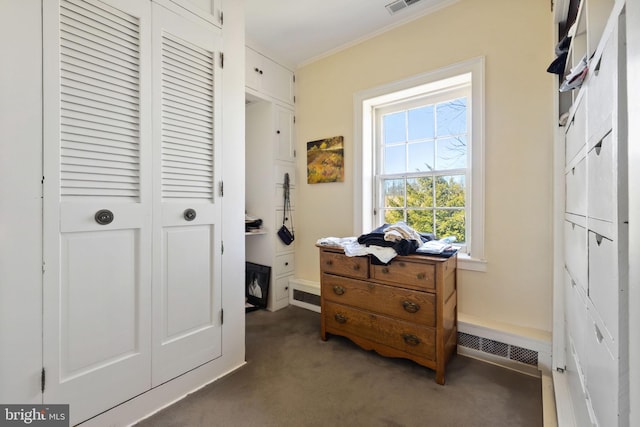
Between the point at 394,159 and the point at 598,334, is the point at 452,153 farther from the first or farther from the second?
the point at 598,334

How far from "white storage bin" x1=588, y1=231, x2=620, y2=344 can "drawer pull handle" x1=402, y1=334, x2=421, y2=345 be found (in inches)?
40.9

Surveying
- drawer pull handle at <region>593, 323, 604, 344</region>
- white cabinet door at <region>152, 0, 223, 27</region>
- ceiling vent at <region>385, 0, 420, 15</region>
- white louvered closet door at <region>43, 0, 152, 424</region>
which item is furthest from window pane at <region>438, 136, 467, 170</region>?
white louvered closet door at <region>43, 0, 152, 424</region>

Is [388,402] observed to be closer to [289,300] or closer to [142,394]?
[142,394]

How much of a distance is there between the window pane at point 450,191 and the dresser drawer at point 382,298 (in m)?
0.92

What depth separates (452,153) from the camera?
7.54 ft

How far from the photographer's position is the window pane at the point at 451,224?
7.41 ft

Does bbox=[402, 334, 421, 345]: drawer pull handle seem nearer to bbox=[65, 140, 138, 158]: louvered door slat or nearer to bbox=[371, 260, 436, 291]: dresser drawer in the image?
bbox=[371, 260, 436, 291]: dresser drawer

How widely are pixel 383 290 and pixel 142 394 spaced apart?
148cm

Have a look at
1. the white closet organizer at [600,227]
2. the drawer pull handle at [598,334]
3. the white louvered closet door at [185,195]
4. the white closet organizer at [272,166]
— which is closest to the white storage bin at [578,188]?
the white closet organizer at [600,227]

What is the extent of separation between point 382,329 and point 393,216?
1.08 metres

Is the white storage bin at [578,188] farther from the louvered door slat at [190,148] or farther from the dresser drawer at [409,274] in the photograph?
the louvered door slat at [190,148]

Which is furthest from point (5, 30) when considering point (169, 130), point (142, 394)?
point (142, 394)

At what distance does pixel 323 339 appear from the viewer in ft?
7.30

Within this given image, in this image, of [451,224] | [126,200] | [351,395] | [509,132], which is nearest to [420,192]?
[451,224]
